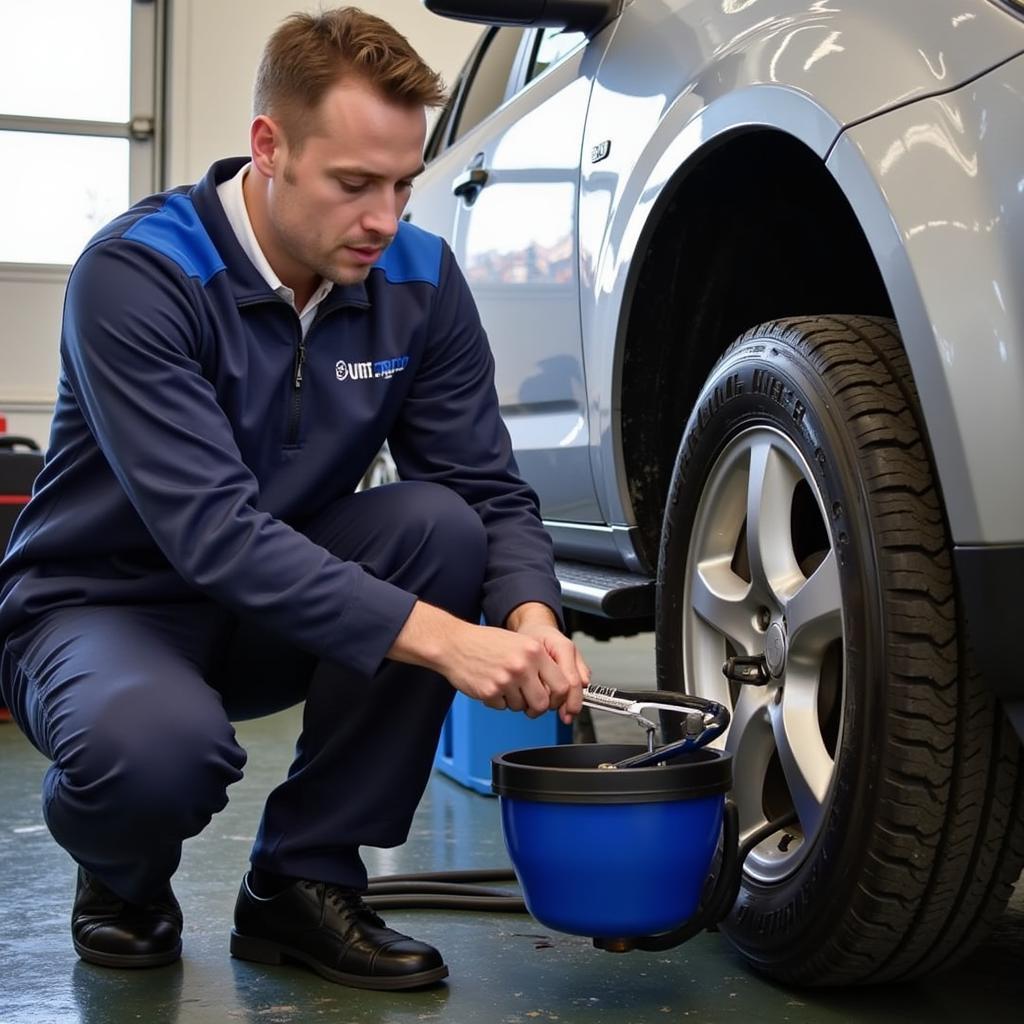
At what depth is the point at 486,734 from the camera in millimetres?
2828

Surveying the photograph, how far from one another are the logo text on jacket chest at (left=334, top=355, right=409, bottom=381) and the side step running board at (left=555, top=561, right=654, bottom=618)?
0.45 m

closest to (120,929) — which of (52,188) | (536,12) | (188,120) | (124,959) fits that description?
(124,959)

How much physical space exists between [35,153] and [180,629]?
6.01 metres

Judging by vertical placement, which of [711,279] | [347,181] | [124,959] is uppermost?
[347,181]

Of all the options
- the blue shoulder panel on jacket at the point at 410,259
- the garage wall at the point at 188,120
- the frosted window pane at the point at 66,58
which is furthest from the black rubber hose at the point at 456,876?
the frosted window pane at the point at 66,58

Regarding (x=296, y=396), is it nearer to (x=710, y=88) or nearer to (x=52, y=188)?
(x=710, y=88)

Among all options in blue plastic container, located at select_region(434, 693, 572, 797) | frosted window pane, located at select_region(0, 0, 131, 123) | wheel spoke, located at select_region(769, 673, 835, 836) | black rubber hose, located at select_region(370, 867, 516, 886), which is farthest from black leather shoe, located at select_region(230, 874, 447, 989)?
frosted window pane, located at select_region(0, 0, 131, 123)

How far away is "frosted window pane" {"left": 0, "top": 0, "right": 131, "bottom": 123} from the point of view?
22.9 feet

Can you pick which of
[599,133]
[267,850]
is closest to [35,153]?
[599,133]

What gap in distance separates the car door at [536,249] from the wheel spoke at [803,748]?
0.68 meters

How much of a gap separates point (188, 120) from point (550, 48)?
15.8 feet

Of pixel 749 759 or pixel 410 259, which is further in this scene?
pixel 410 259

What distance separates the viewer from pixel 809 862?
1.48 meters

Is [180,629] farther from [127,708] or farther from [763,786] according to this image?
[763,786]
